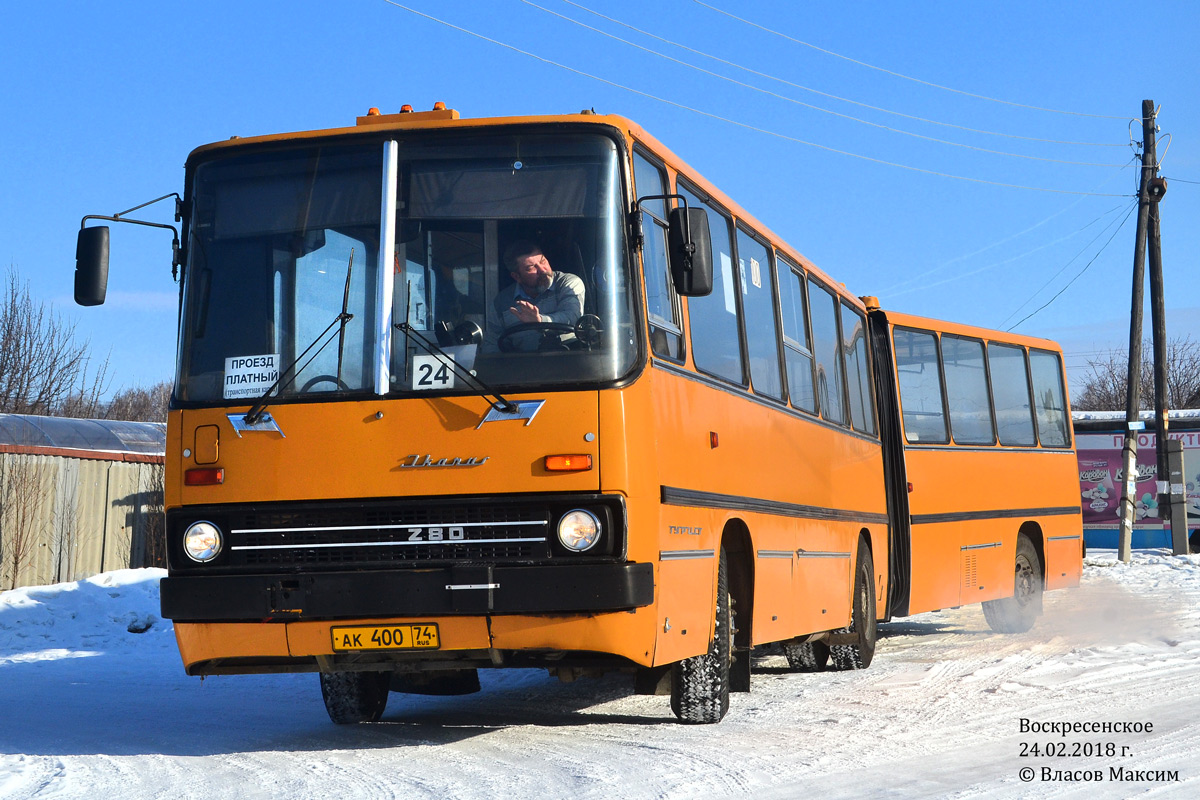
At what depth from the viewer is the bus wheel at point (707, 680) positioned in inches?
326

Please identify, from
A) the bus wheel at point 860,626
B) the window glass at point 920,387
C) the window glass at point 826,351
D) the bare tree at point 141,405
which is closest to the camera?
the window glass at point 826,351

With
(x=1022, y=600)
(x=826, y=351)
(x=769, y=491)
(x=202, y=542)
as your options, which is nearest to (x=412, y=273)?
(x=202, y=542)

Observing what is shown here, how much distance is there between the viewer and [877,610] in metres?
13.0

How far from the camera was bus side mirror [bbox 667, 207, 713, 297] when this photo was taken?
7.09 meters

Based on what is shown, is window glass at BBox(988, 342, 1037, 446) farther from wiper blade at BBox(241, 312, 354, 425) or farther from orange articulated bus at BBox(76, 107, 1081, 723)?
wiper blade at BBox(241, 312, 354, 425)

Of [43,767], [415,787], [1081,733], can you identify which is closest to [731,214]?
[1081,733]

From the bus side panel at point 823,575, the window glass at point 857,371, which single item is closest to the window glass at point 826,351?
the window glass at point 857,371

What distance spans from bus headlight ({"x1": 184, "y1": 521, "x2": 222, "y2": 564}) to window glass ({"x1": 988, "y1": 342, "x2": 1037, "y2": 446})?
10.5m

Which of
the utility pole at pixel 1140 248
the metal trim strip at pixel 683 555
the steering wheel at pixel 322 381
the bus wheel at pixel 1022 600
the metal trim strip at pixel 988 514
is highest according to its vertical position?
the utility pole at pixel 1140 248

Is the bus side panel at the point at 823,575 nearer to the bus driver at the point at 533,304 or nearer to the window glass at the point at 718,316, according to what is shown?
the window glass at the point at 718,316

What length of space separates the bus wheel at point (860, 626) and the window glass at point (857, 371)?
4.01 ft

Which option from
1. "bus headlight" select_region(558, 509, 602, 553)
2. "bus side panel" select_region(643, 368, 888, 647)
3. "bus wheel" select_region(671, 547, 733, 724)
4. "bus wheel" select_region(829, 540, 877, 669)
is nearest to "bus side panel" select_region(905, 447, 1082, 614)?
"bus side panel" select_region(643, 368, 888, 647)

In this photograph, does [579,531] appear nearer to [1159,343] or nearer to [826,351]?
[826,351]

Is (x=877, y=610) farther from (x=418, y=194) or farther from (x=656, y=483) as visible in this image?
(x=418, y=194)
